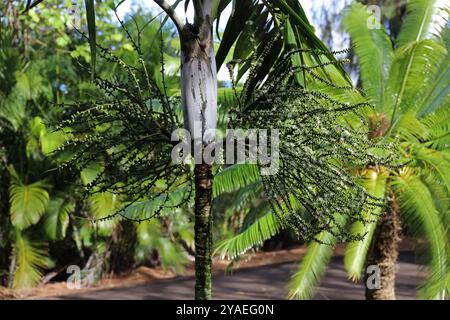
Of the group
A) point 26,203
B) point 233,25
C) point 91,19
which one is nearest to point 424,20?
point 233,25

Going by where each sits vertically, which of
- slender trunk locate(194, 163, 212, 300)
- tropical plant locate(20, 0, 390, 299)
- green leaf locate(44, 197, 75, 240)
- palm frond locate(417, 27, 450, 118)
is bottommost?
slender trunk locate(194, 163, 212, 300)

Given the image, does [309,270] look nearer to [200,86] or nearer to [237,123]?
[237,123]

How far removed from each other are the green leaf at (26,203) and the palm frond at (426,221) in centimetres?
620

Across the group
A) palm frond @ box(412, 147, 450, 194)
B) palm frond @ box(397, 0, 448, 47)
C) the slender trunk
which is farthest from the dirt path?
the slender trunk

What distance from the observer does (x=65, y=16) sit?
10.1 metres

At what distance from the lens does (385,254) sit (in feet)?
26.5

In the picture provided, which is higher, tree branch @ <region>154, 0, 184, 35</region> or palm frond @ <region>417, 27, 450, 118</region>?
palm frond @ <region>417, 27, 450, 118</region>

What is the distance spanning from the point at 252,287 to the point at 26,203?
14.4 feet

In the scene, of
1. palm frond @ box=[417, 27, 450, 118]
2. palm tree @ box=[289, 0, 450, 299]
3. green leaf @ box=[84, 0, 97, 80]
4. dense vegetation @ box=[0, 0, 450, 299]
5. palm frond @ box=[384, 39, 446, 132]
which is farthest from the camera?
palm frond @ box=[417, 27, 450, 118]

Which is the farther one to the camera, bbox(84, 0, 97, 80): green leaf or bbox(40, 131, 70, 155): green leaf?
bbox(40, 131, 70, 155): green leaf

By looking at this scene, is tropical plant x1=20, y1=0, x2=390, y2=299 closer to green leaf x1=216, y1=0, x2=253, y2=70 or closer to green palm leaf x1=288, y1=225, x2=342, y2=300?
green leaf x1=216, y1=0, x2=253, y2=70

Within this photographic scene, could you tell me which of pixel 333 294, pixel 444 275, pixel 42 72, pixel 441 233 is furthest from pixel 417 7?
pixel 42 72

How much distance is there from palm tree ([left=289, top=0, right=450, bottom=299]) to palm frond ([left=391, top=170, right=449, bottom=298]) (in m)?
0.01

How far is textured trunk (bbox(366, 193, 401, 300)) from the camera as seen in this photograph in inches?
313
